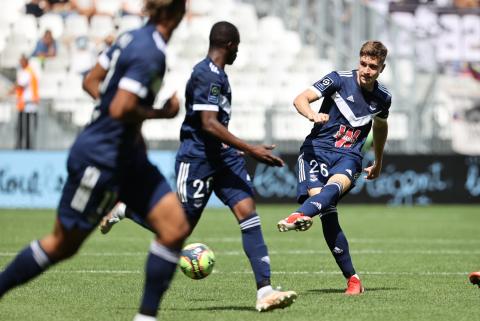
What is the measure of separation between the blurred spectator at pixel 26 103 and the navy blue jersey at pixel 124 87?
16974mm

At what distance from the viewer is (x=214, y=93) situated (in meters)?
8.08

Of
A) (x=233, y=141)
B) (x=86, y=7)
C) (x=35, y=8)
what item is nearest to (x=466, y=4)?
(x=86, y=7)

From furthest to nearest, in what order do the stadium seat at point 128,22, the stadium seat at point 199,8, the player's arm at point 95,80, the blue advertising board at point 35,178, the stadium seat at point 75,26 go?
the stadium seat at point 199,8 → the stadium seat at point 75,26 → the stadium seat at point 128,22 → the blue advertising board at point 35,178 → the player's arm at point 95,80

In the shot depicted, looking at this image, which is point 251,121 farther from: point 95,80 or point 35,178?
point 95,80

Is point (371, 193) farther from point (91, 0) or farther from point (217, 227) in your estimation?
point (91, 0)

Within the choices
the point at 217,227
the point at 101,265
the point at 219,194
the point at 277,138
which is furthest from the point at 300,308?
the point at 277,138

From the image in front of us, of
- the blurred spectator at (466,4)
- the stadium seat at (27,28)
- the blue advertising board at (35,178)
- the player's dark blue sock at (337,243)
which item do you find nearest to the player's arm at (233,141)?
the player's dark blue sock at (337,243)

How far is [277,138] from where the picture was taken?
78.4 feet

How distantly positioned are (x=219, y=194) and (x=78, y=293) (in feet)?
5.65

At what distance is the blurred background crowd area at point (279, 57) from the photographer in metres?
23.7

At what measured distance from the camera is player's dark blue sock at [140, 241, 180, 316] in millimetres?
6609

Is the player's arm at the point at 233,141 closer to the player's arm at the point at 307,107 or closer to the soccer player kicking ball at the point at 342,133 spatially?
the player's arm at the point at 307,107

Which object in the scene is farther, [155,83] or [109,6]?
[109,6]

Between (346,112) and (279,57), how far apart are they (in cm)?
1805
